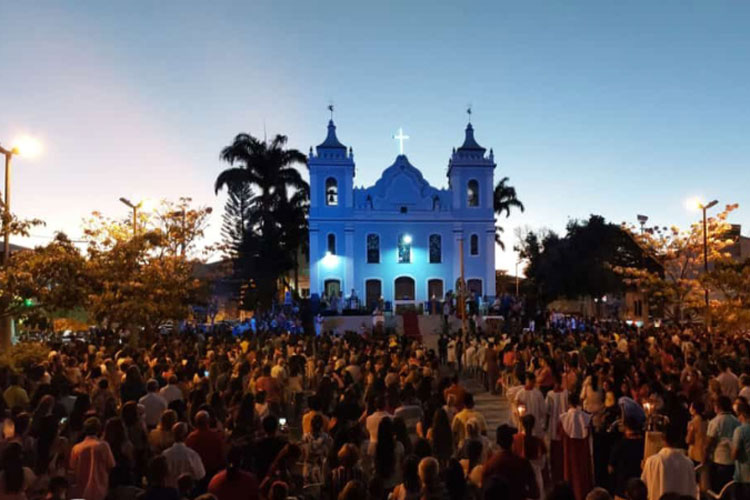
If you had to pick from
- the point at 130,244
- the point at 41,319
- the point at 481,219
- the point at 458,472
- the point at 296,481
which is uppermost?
the point at 481,219

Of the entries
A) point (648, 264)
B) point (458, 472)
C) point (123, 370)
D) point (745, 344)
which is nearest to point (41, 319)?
point (123, 370)

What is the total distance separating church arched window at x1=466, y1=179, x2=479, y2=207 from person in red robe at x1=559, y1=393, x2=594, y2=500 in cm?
4082

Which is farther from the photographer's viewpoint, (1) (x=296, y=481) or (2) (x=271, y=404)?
(2) (x=271, y=404)

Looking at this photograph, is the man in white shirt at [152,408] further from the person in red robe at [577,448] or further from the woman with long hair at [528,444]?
the person in red robe at [577,448]

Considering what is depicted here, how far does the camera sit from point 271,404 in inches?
398

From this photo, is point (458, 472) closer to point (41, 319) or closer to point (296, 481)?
point (296, 481)

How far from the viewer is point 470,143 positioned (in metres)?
49.0

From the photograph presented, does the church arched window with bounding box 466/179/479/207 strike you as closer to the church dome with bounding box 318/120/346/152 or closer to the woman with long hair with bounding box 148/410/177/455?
the church dome with bounding box 318/120/346/152

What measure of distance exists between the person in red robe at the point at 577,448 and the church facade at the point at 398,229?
1475 inches

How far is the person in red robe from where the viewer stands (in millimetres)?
7660

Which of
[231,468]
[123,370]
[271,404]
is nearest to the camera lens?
[231,468]

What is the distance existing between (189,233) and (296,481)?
22.9 meters

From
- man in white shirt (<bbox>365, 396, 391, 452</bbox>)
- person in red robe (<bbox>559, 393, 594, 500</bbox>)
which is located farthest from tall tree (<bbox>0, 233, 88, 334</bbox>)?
person in red robe (<bbox>559, 393, 594, 500</bbox>)

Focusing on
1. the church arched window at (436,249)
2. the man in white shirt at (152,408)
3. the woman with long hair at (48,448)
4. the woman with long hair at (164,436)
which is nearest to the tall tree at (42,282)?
the man in white shirt at (152,408)
